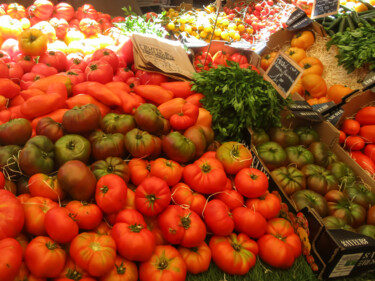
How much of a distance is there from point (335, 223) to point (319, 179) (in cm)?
37

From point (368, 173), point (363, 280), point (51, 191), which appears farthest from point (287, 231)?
point (51, 191)

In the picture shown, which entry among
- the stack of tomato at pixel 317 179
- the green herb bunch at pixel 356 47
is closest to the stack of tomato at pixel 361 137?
the stack of tomato at pixel 317 179

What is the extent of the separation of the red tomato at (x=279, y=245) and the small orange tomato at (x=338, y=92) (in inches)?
72.9

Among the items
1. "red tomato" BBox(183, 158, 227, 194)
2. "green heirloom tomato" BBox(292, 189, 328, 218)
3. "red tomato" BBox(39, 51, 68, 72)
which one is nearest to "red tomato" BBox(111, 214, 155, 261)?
"red tomato" BBox(183, 158, 227, 194)

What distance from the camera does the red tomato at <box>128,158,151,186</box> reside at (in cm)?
187

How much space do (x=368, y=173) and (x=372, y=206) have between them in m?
0.36

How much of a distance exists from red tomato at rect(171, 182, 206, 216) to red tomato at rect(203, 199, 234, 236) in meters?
0.05

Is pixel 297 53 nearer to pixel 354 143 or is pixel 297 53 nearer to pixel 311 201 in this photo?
pixel 354 143

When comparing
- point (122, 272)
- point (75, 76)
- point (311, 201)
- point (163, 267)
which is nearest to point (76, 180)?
point (122, 272)

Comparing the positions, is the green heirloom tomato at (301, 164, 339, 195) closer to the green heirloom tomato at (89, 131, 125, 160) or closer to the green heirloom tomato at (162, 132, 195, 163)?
the green heirloom tomato at (162, 132, 195, 163)

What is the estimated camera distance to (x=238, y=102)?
7.85ft

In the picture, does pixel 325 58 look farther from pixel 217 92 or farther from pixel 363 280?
pixel 363 280

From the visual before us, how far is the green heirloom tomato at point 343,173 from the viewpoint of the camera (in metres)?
2.28

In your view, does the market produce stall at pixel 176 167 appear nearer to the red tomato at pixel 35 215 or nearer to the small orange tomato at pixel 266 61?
the red tomato at pixel 35 215
